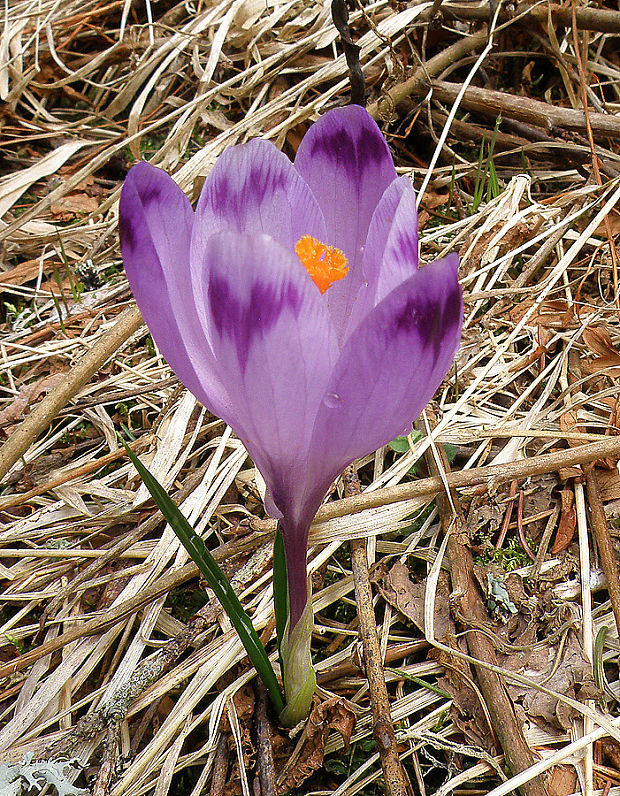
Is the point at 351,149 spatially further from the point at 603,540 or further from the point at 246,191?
the point at 603,540

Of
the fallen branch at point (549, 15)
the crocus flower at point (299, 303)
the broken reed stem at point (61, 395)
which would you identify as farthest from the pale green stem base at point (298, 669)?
the fallen branch at point (549, 15)

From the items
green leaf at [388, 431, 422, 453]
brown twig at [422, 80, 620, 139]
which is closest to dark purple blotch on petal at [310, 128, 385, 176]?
green leaf at [388, 431, 422, 453]

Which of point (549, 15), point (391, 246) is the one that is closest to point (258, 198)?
point (391, 246)

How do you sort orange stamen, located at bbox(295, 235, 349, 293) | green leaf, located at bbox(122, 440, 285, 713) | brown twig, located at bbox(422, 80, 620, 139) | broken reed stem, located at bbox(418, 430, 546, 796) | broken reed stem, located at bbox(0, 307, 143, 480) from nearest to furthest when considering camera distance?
orange stamen, located at bbox(295, 235, 349, 293)
green leaf, located at bbox(122, 440, 285, 713)
broken reed stem, located at bbox(418, 430, 546, 796)
broken reed stem, located at bbox(0, 307, 143, 480)
brown twig, located at bbox(422, 80, 620, 139)

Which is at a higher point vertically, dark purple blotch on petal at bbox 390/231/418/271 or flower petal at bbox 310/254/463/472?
dark purple blotch on petal at bbox 390/231/418/271

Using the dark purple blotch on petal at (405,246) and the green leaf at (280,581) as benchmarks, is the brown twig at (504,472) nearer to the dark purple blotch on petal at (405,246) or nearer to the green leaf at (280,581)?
the green leaf at (280,581)

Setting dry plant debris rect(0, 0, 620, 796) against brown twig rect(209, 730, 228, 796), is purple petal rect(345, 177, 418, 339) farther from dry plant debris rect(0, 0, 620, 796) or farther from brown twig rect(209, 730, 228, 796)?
brown twig rect(209, 730, 228, 796)
